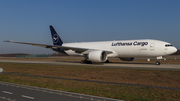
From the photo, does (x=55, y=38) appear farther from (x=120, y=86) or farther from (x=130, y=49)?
Result: (x=120, y=86)

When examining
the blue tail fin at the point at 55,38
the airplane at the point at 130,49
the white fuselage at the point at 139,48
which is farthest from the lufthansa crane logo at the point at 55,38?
the white fuselage at the point at 139,48

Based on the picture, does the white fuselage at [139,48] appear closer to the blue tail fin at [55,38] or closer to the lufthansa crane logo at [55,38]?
the blue tail fin at [55,38]

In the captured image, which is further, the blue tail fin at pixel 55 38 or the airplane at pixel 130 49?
the blue tail fin at pixel 55 38

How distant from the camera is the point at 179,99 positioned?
7754mm

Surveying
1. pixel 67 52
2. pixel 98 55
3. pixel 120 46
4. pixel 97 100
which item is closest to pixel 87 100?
pixel 97 100

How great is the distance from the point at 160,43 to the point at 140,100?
866 inches

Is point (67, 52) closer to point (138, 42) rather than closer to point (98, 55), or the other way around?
point (98, 55)

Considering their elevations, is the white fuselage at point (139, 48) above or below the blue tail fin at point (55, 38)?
below

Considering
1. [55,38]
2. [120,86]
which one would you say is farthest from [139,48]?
[55,38]

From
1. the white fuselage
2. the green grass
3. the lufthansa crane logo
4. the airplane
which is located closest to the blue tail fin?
the lufthansa crane logo

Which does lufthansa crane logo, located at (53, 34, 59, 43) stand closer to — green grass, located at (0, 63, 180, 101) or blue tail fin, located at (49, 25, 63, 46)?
blue tail fin, located at (49, 25, 63, 46)

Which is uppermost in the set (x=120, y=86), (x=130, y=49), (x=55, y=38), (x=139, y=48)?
(x=55, y=38)

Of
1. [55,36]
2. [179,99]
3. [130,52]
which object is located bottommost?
[179,99]

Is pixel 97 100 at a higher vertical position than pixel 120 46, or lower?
lower
